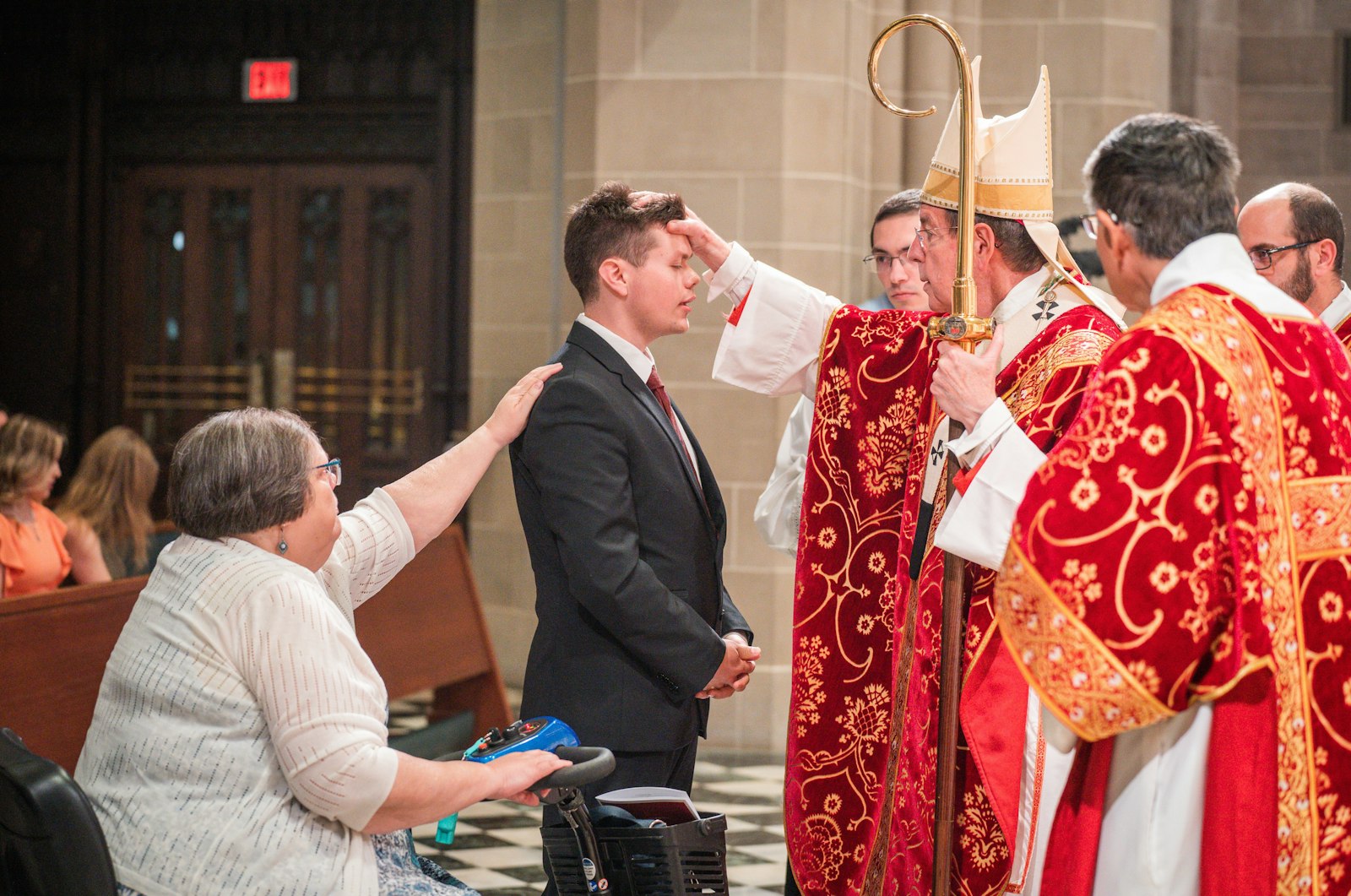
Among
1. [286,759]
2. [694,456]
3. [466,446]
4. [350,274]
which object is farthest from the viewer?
[350,274]

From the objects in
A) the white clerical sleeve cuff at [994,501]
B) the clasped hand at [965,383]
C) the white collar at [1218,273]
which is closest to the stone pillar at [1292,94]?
the clasped hand at [965,383]

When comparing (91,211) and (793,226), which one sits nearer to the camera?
(793,226)

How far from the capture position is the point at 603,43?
5.84 m

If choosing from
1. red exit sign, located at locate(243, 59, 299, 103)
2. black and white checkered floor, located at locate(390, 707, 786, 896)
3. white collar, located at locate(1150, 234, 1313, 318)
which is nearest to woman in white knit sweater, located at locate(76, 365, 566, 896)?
white collar, located at locate(1150, 234, 1313, 318)

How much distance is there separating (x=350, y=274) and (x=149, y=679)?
5698 millimetres

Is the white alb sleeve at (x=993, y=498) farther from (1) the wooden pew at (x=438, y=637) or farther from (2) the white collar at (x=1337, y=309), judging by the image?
(1) the wooden pew at (x=438, y=637)

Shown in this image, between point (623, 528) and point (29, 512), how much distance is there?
2.86 metres

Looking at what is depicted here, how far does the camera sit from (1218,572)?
71.3 inches

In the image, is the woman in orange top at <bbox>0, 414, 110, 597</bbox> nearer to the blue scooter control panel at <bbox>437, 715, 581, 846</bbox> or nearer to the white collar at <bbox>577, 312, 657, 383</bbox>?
the white collar at <bbox>577, 312, 657, 383</bbox>

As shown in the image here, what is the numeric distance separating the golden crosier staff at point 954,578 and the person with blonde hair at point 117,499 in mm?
3423

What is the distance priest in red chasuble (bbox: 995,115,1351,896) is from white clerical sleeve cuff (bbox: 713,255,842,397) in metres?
1.04

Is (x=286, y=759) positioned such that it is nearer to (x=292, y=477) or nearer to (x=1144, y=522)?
(x=292, y=477)

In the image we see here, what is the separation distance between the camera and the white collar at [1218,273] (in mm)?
1867

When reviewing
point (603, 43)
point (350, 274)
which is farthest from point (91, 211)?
point (603, 43)
